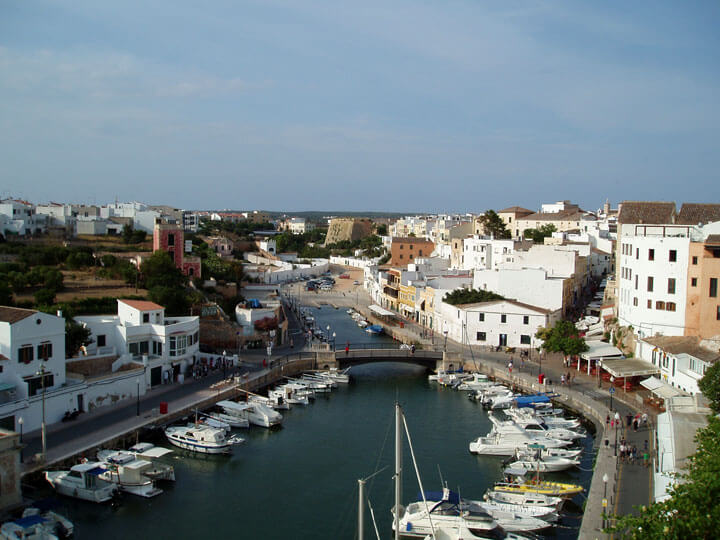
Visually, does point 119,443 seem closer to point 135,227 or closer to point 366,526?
point 366,526

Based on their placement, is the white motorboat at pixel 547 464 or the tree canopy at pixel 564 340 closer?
the white motorboat at pixel 547 464

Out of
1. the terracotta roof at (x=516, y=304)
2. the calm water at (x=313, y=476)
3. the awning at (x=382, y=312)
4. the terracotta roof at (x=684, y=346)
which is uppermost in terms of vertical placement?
the terracotta roof at (x=516, y=304)

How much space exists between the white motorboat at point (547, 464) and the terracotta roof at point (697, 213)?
18.3 meters

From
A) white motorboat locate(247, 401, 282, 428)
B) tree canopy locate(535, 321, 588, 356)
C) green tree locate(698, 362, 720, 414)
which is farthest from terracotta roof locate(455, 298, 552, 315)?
white motorboat locate(247, 401, 282, 428)

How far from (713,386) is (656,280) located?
9637 millimetres

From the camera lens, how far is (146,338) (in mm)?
26172

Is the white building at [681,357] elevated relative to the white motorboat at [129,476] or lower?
elevated

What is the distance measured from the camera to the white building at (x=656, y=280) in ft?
89.2

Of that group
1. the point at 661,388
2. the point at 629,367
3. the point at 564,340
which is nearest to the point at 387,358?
the point at 564,340

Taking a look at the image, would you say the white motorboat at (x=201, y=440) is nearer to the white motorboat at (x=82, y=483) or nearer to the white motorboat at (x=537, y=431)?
the white motorboat at (x=82, y=483)

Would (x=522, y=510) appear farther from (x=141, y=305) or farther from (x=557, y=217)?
(x=557, y=217)

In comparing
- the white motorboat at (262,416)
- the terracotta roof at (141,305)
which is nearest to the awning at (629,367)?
the white motorboat at (262,416)

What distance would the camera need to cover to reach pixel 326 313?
5288 centimetres

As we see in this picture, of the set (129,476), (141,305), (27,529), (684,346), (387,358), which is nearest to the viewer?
(27,529)
